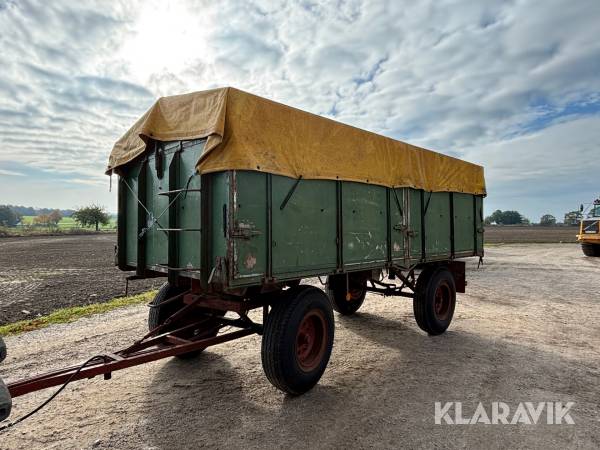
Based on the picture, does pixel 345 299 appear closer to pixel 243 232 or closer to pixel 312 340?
pixel 312 340

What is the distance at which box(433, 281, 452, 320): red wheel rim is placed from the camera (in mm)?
6906

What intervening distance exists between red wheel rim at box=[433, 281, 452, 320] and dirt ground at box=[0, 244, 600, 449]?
0.34 meters

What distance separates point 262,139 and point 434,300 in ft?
14.5

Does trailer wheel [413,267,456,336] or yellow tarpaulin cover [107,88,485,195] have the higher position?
yellow tarpaulin cover [107,88,485,195]

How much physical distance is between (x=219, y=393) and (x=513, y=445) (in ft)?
9.68

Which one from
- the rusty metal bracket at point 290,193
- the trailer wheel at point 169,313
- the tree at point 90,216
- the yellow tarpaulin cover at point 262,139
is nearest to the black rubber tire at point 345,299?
the yellow tarpaulin cover at point 262,139

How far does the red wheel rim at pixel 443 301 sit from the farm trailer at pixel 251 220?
1.50 meters

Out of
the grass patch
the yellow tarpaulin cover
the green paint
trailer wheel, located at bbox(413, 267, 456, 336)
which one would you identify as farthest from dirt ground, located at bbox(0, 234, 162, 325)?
trailer wheel, located at bbox(413, 267, 456, 336)

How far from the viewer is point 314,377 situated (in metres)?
4.29

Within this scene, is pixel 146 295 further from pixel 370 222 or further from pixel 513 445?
pixel 513 445

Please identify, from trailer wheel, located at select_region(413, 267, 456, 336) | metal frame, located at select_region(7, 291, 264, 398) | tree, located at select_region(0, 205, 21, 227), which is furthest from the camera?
tree, located at select_region(0, 205, 21, 227)

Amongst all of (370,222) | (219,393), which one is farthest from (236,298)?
(370,222)

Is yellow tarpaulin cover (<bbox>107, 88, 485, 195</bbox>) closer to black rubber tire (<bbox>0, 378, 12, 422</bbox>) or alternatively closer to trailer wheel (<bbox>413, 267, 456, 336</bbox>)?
trailer wheel (<bbox>413, 267, 456, 336</bbox>)

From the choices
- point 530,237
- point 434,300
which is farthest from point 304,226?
point 530,237
